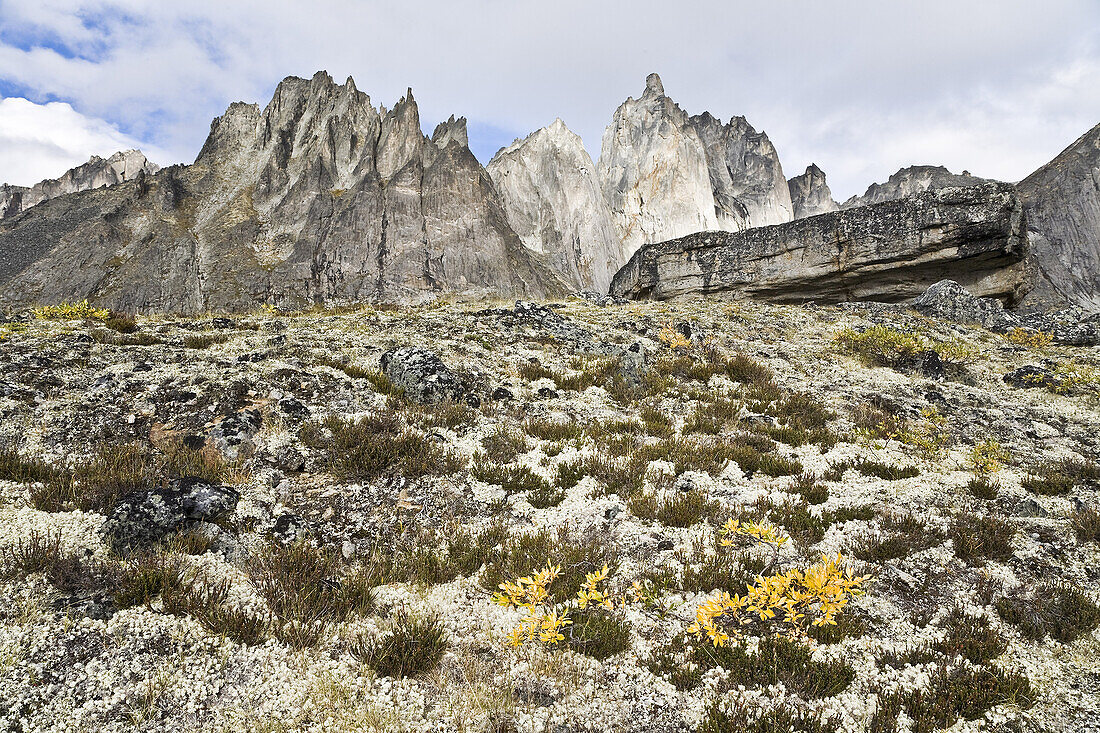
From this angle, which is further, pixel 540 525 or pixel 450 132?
pixel 450 132

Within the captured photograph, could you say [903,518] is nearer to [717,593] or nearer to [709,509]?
[709,509]

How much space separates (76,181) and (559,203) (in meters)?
141

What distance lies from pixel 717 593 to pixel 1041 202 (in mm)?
106949

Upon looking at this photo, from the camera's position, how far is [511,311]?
17359 millimetres

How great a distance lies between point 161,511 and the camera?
4.98 m

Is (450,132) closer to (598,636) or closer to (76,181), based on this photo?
(598,636)

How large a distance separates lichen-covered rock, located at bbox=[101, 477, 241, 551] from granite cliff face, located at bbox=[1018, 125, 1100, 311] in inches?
3828

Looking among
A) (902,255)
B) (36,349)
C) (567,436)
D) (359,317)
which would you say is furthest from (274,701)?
(902,255)

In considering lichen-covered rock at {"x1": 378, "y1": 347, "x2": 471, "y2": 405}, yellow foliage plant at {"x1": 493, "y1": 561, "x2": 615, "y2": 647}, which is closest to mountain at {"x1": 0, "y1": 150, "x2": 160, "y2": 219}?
lichen-covered rock at {"x1": 378, "y1": 347, "x2": 471, "y2": 405}

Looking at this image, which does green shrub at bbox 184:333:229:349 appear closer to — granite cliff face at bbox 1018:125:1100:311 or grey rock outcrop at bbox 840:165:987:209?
granite cliff face at bbox 1018:125:1100:311

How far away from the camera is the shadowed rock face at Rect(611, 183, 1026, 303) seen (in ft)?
66.5

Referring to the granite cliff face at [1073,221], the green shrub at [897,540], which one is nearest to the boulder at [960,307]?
the green shrub at [897,540]

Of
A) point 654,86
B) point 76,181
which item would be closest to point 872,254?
point 654,86

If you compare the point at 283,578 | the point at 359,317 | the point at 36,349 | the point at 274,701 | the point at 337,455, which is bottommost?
the point at 274,701
